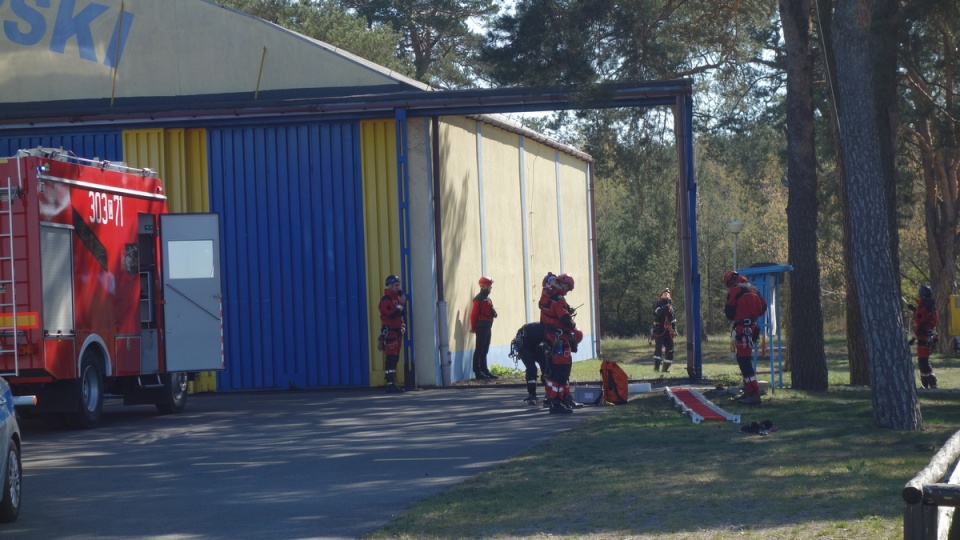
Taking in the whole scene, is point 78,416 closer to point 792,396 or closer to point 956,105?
point 792,396

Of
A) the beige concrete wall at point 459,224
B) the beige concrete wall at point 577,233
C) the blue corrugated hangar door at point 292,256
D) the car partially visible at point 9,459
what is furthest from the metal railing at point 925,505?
the beige concrete wall at point 577,233

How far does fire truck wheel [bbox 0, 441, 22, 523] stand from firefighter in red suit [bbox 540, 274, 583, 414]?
8298mm

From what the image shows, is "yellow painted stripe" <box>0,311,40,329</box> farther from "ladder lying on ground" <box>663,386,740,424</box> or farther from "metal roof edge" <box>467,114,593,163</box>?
"metal roof edge" <box>467,114,593,163</box>

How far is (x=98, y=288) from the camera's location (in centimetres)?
1605

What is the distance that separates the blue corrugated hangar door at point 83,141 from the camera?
22.6m

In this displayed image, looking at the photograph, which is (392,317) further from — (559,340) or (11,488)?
(11,488)

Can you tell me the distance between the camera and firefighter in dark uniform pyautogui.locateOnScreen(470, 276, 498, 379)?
2386 centimetres

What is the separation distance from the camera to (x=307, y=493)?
1030 centimetres

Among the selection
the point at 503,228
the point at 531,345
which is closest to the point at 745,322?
the point at 531,345

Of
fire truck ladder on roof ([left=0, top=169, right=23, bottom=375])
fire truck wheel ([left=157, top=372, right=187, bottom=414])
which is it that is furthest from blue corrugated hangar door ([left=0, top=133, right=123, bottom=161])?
fire truck ladder on roof ([left=0, top=169, right=23, bottom=375])

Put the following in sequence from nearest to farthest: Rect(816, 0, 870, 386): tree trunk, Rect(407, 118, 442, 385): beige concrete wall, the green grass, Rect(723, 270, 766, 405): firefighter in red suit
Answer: the green grass, Rect(723, 270, 766, 405): firefighter in red suit, Rect(816, 0, 870, 386): tree trunk, Rect(407, 118, 442, 385): beige concrete wall

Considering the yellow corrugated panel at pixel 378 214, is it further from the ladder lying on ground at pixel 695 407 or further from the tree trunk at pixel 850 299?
the tree trunk at pixel 850 299

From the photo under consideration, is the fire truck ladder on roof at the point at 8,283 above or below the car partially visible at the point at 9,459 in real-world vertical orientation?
above

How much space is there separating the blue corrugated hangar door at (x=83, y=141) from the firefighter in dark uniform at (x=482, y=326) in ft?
24.7
